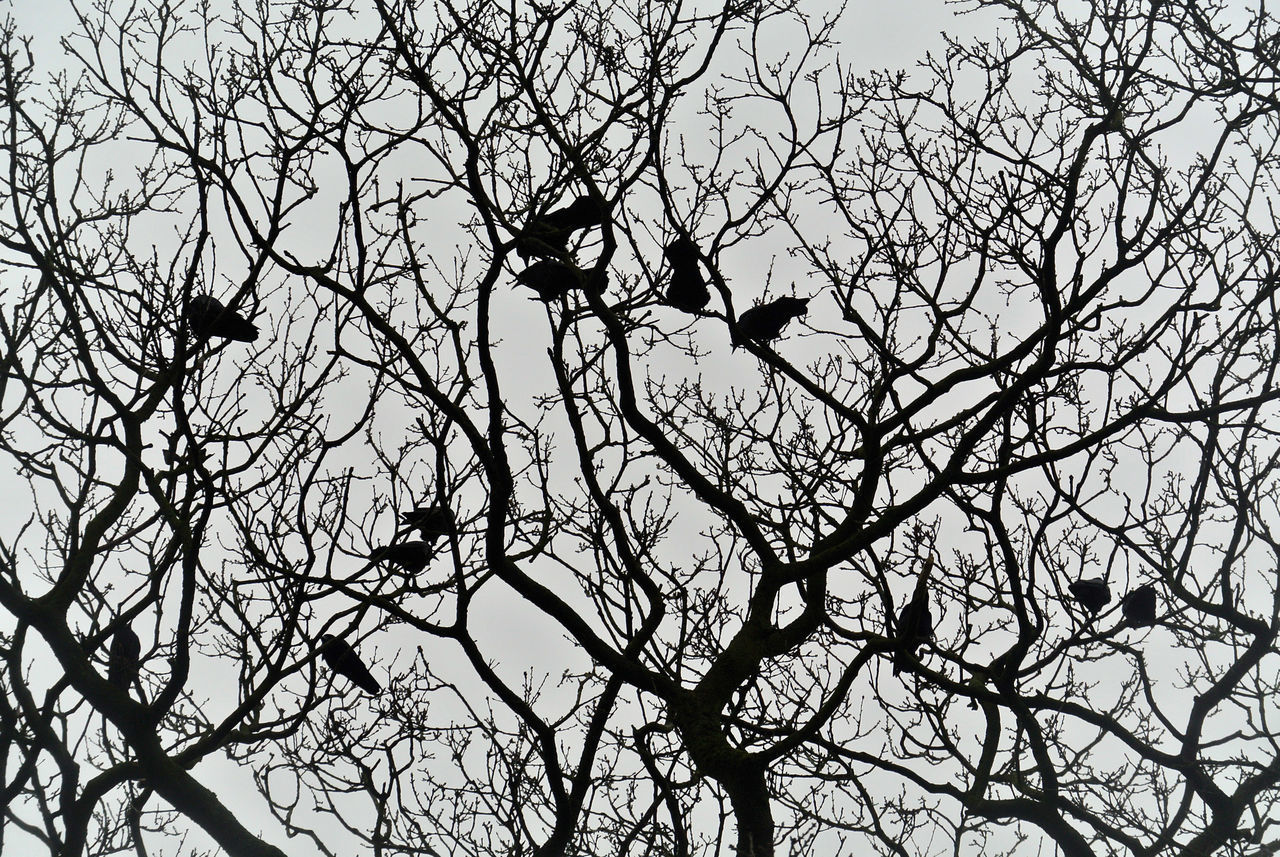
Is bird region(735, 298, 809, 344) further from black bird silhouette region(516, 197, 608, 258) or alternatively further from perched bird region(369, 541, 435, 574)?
perched bird region(369, 541, 435, 574)

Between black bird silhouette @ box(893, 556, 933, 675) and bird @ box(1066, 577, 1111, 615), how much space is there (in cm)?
75

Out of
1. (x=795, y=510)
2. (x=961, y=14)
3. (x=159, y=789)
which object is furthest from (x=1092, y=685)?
(x=159, y=789)

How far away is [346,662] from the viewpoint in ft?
→ 16.9

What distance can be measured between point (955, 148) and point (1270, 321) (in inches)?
72.8

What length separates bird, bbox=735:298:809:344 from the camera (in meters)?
5.46

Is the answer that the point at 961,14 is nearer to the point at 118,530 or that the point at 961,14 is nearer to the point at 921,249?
the point at 921,249

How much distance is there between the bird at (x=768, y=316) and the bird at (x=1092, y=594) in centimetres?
200

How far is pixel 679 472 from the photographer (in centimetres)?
522

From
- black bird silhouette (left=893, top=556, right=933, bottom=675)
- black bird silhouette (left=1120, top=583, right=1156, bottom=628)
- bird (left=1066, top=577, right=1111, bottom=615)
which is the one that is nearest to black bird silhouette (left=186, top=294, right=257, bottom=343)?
black bird silhouette (left=893, top=556, right=933, bottom=675)

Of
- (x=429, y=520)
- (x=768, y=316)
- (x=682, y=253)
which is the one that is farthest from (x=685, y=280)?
(x=429, y=520)

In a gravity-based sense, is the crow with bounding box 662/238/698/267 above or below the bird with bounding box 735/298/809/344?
above

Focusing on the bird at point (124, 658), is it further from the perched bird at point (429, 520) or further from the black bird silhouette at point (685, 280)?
the black bird silhouette at point (685, 280)

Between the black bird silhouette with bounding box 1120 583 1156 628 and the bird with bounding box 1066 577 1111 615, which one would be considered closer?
the bird with bounding box 1066 577 1111 615

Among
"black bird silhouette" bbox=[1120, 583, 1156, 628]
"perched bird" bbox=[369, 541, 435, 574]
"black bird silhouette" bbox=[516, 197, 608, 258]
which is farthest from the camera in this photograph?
"black bird silhouette" bbox=[1120, 583, 1156, 628]
